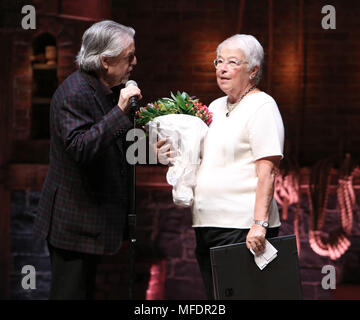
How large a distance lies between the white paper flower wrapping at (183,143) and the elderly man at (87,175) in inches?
7.1

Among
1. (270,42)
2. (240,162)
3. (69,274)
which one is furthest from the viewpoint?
(270,42)

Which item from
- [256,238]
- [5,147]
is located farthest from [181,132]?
[5,147]

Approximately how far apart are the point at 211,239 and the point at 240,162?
0.34m

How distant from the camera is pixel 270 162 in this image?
2338 mm

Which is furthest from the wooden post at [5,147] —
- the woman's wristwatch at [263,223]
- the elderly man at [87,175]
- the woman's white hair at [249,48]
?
the woman's wristwatch at [263,223]

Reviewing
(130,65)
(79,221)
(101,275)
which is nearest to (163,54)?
(101,275)

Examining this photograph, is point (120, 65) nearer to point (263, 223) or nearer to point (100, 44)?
point (100, 44)

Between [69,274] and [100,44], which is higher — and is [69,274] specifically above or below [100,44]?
below

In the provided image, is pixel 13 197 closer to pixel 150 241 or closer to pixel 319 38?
pixel 150 241

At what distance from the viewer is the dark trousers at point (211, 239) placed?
94.3 inches

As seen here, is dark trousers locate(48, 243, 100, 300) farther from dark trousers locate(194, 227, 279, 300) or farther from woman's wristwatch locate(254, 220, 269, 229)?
woman's wristwatch locate(254, 220, 269, 229)

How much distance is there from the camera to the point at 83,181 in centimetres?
228

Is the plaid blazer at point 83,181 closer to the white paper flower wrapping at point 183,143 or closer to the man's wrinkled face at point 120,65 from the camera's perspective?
the man's wrinkled face at point 120,65

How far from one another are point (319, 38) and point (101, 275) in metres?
2.48
